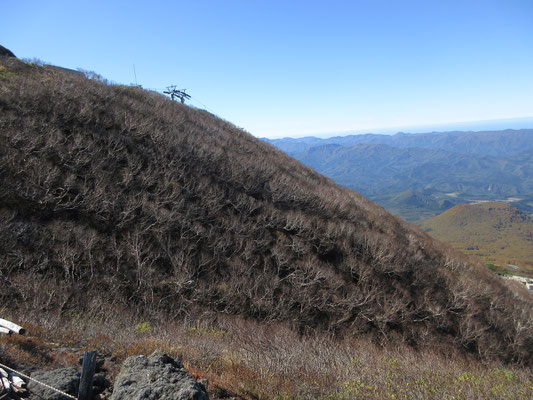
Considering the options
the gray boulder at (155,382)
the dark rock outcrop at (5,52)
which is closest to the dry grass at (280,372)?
the gray boulder at (155,382)

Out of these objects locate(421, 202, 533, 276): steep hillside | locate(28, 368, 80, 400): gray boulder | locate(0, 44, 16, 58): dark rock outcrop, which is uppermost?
locate(0, 44, 16, 58): dark rock outcrop

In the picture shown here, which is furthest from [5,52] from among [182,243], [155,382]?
[155,382]

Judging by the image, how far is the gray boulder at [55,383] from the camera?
4.65m

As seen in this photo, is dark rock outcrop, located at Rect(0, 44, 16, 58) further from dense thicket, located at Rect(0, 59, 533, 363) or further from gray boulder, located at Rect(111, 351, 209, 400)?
gray boulder, located at Rect(111, 351, 209, 400)

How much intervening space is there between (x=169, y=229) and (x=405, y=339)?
19.4m

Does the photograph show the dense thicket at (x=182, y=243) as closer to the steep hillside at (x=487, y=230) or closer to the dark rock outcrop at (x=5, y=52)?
the dark rock outcrop at (x=5, y=52)

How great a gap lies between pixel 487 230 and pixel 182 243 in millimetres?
202698

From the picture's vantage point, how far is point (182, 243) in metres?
19.1

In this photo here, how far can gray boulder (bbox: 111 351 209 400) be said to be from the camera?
481 cm

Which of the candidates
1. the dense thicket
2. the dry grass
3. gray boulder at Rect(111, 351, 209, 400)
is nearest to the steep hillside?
the dense thicket

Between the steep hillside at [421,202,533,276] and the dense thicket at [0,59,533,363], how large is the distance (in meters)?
113

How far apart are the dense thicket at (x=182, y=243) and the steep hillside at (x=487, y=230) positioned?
372ft

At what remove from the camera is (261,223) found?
24109 millimetres

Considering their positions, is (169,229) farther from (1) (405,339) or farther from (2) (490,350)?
(2) (490,350)
